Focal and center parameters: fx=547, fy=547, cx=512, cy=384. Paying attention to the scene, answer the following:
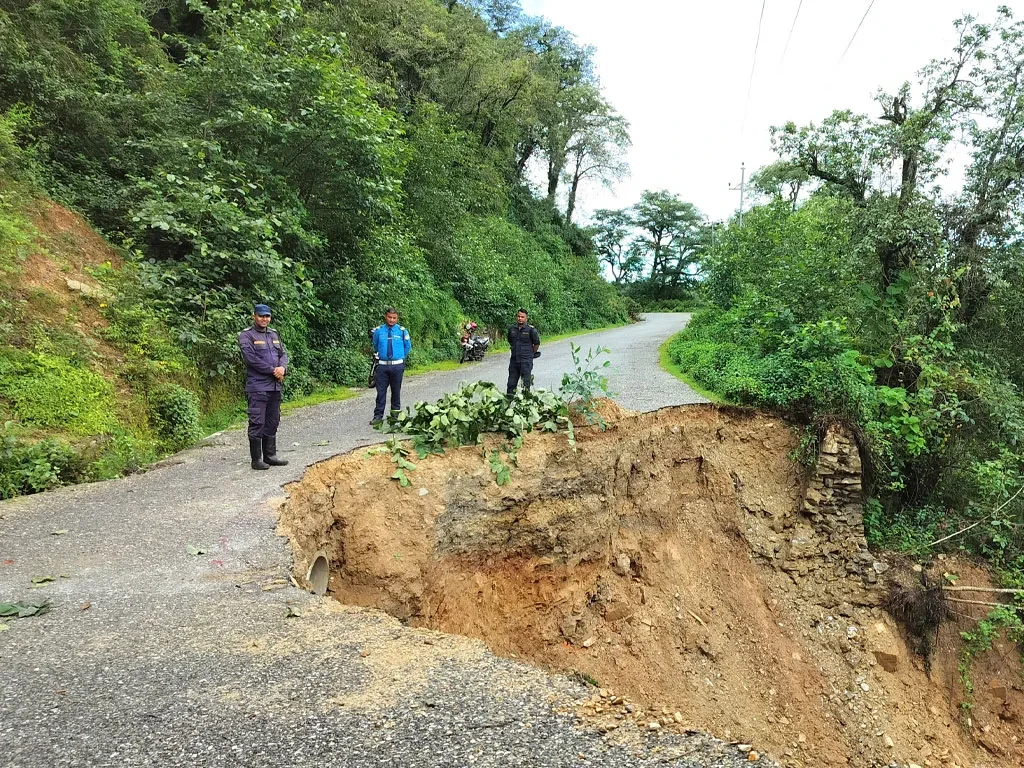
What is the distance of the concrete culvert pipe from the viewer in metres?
4.78

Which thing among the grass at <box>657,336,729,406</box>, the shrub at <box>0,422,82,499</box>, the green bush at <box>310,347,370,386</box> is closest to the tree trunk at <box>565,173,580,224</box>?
the grass at <box>657,336,729,406</box>

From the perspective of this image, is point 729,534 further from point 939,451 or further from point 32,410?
point 32,410

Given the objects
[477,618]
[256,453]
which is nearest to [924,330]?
[477,618]

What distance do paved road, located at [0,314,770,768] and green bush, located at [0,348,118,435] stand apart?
1.58 m

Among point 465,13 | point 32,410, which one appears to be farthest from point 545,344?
point 32,410

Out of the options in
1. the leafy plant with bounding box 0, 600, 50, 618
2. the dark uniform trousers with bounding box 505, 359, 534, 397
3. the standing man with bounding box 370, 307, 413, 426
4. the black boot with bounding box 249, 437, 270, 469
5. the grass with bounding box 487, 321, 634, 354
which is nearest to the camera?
the leafy plant with bounding box 0, 600, 50, 618

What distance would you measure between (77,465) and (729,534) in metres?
7.98

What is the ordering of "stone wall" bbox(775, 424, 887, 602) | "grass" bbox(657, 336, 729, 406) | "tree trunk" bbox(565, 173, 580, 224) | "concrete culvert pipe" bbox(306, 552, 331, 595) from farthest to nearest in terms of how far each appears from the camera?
"tree trunk" bbox(565, 173, 580, 224) < "grass" bbox(657, 336, 729, 406) < "stone wall" bbox(775, 424, 887, 602) < "concrete culvert pipe" bbox(306, 552, 331, 595)

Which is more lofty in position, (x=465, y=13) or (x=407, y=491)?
(x=465, y=13)

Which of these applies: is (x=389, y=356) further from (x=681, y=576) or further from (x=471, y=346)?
(x=471, y=346)

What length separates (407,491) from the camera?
566cm

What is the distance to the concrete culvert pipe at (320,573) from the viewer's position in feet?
15.7

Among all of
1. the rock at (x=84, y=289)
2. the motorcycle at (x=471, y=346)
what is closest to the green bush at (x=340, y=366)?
the rock at (x=84, y=289)

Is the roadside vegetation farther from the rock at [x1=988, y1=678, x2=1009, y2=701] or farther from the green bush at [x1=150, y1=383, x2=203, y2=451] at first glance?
the green bush at [x1=150, y1=383, x2=203, y2=451]
